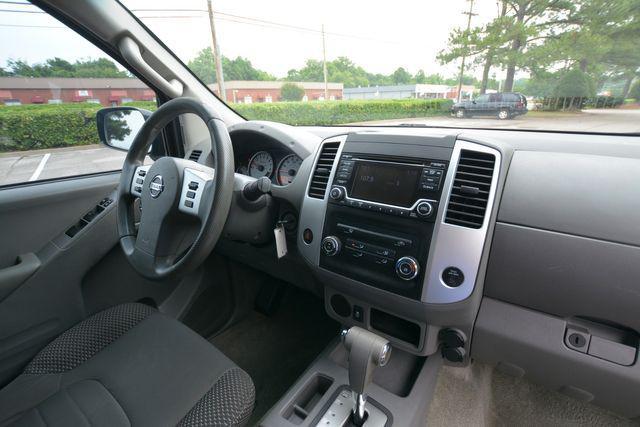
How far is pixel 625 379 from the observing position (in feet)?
3.38

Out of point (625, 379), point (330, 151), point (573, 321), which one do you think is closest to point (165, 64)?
point (330, 151)

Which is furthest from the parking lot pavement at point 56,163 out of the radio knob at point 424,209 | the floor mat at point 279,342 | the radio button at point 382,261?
the radio knob at point 424,209

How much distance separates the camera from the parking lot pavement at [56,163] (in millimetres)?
1652

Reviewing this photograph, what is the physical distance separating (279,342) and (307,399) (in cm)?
92

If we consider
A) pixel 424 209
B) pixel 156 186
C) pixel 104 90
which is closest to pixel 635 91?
pixel 424 209

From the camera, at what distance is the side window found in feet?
5.14

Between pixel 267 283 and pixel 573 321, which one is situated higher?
pixel 573 321

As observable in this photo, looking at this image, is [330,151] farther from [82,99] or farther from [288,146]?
[82,99]

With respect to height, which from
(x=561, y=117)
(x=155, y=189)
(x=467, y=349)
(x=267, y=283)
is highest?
(x=561, y=117)

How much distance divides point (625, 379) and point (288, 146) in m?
1.46

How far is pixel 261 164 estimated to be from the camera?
6.26 feet

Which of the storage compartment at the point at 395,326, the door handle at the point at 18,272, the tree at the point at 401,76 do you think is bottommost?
the storage compartment at the point at 395,326

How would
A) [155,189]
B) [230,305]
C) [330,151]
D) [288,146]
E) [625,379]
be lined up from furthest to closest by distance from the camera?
[230,305] < [288,146] < [330,151] < [155,189] < [625,379]

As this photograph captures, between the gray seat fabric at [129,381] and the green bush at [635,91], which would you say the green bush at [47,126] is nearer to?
the gray seat fabric at [129,381]
